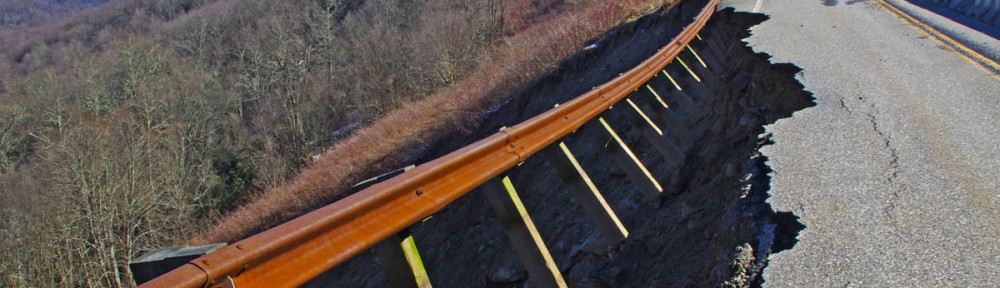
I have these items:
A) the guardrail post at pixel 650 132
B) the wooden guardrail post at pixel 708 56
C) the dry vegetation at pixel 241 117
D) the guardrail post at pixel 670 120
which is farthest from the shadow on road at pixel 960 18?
the guardrail post at pixel 650 132

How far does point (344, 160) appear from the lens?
75.7ft

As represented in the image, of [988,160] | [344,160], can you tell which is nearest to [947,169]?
[988,160]

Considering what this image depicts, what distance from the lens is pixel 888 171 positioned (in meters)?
4.80

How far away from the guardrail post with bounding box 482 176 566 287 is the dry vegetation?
41.2ft

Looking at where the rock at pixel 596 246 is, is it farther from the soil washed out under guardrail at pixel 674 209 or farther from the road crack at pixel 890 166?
the road crack at pixel 890 166

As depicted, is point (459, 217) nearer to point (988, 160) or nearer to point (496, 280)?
point (496, 280)

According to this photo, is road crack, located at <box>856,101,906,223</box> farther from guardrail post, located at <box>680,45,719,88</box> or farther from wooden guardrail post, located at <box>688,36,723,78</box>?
wooden guardrail post, located at <box>688,36,723,78</box>

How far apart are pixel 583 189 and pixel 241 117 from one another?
48600 millimetres

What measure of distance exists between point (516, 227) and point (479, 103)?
15968 mm

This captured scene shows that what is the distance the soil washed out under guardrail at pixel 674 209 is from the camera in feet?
13.2

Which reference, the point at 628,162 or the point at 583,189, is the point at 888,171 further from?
the point at 583,189

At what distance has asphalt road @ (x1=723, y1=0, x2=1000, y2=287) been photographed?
3.33m

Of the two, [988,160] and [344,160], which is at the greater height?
[344,160]

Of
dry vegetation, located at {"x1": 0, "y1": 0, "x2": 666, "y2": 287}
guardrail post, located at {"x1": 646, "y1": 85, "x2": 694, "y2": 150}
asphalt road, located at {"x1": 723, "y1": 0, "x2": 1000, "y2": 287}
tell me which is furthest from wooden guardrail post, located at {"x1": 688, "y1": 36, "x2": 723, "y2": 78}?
dry vegetation, located at {"x1": 0, "y1": 0, "x2": 666, "y2": 287}
